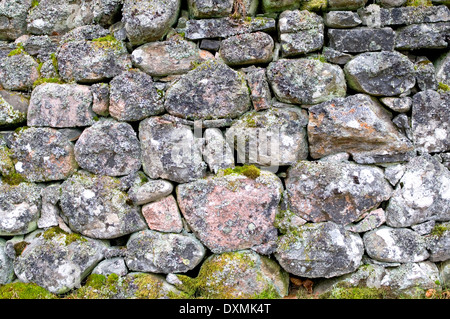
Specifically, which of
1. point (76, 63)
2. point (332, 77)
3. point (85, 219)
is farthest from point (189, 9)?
point (85, 219)

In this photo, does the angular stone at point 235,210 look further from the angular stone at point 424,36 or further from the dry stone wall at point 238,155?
the angular stone at point 424,36

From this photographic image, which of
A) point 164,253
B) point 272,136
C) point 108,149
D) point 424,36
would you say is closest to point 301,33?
point 272,136

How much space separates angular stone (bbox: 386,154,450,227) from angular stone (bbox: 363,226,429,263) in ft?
0.34

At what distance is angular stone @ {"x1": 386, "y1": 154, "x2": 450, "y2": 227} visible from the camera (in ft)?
10.2

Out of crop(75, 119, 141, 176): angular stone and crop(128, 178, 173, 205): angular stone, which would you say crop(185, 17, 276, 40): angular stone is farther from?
crop(128, 178, 173, 205): angular stone

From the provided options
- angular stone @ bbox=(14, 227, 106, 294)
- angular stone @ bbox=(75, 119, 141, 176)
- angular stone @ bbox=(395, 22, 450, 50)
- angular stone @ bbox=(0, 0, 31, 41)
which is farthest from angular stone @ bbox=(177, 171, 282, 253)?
angular stone @ bbox=(0, 0, 31, 41)

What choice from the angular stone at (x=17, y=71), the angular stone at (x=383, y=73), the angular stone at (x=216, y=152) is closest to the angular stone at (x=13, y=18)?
the angular stone at (x=17, y=71)

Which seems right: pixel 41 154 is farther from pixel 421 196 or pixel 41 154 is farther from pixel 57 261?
pixel 421 196

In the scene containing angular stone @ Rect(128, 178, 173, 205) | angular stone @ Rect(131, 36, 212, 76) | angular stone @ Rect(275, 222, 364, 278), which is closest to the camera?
angular stone @ Rect(275, 222, 364, 278)

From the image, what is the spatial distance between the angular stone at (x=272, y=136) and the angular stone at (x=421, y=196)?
95cm

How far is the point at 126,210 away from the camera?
3219 millimetres

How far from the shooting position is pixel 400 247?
3.06 meters

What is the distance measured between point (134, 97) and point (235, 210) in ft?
4.56
